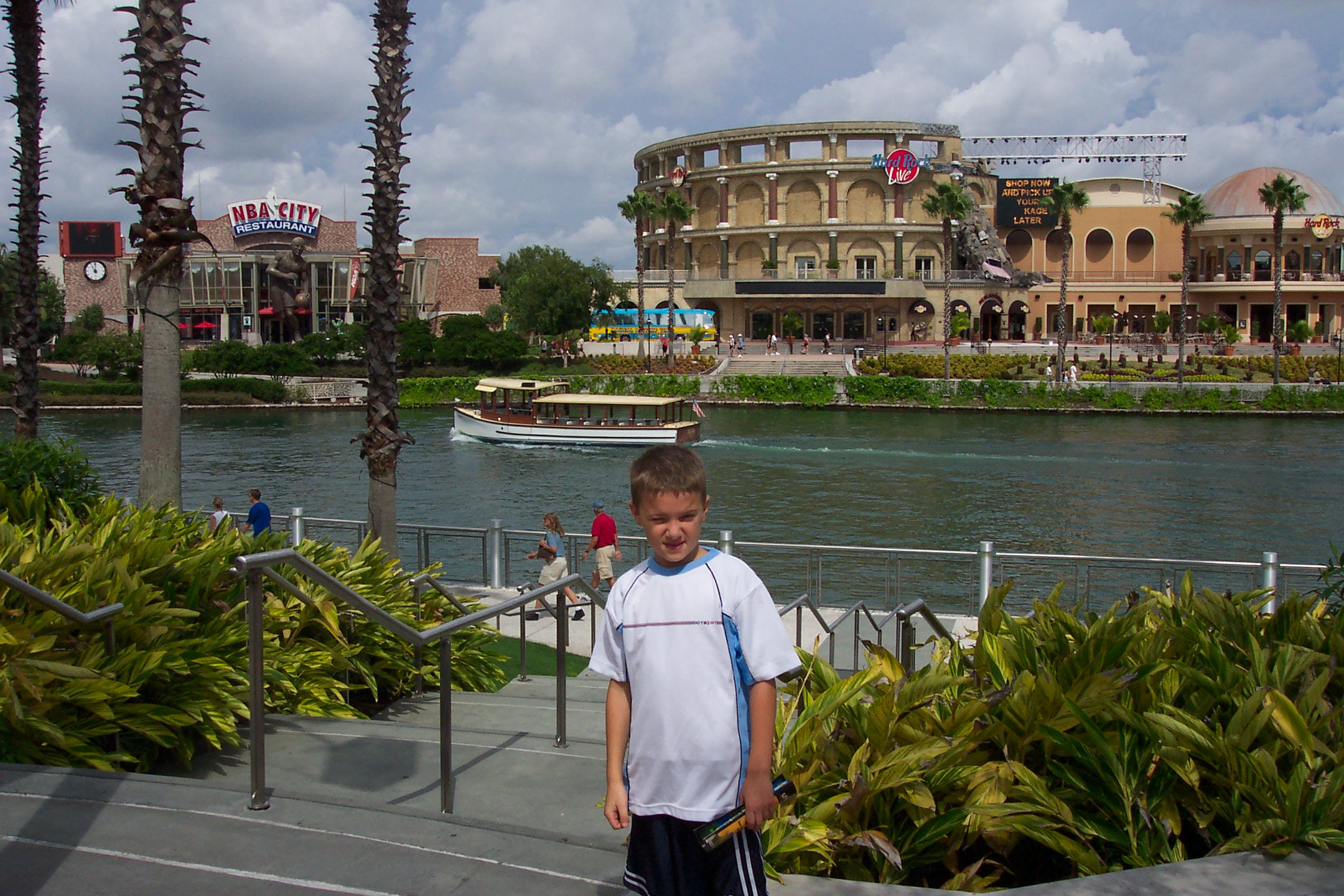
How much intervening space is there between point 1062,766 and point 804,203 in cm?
8857

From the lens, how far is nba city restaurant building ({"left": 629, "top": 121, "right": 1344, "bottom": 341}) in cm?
8631

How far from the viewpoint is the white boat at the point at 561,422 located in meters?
45.4

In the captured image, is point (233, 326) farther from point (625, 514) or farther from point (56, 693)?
point (56, 693)

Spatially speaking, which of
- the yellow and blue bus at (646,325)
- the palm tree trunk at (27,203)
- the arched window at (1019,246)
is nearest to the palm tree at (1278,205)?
the arched window at (1019,246)

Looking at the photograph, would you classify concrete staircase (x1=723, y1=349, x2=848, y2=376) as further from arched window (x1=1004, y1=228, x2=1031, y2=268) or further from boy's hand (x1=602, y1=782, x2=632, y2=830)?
boy's hand (x1=602, y1=782, x2=632, y2=830)

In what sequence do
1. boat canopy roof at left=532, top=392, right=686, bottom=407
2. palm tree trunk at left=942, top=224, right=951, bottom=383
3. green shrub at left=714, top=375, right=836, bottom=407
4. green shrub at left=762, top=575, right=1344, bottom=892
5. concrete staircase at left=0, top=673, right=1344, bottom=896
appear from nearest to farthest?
concrete staircase at left=0, top=673, right=1344, bottom=896 < green shrub at left=762, top=575, right=1344, bottom=892 < boat canopy roof at left=532, top=392, right=686, bottom=407 < green shrub at left=714, top=375, right=836, bottom=407 < palm tree trunk at left=942, top=224, right=951, bottom=383

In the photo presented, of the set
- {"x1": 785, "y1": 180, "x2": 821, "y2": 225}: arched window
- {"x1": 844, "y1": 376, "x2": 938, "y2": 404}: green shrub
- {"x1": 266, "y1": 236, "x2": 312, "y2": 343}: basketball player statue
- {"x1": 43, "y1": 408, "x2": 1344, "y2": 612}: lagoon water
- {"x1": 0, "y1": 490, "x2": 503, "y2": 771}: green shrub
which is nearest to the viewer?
{"x1": 0, "y1": 490, "x2": 503, "y2": 771}: green shrub

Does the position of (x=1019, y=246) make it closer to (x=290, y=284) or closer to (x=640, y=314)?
(x=640, y=314)

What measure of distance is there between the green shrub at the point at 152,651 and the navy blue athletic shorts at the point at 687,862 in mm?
2878

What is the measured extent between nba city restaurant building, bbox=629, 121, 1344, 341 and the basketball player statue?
29.7 meters

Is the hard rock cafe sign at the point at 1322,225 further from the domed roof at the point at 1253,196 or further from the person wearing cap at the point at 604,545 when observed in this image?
the person wearing cap at the point at 604,545

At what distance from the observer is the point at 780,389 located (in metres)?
66.9

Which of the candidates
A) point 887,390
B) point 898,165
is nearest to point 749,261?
point 898,165

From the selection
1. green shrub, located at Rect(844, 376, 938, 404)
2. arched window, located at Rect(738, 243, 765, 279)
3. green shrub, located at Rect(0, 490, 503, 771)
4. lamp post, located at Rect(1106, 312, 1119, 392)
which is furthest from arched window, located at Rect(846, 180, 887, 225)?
green shrub, located at Rect(0, 490, 503, 771)
